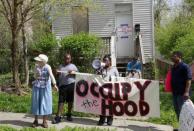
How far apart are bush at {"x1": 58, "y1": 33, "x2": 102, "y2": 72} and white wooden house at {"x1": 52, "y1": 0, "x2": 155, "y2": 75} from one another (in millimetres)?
2972

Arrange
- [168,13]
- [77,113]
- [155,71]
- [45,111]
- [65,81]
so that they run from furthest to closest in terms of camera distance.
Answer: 1. [168,13]
2. [155,71]
3. [77,113]
4. [65,81]
5. [45,111]

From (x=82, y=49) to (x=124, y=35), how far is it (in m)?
4.17

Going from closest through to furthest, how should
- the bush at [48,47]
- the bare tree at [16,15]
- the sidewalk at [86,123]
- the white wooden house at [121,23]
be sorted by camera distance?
the sidewalk at [86,123], the bare tree at [16,15], the bush at [48,47], the white wooden house at [121,23]

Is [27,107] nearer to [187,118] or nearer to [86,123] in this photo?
[86,123]

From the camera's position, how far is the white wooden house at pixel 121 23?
24750mm

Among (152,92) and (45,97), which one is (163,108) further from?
(45,97)

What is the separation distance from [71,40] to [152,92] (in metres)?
9.73

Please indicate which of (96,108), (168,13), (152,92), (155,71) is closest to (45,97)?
(96,108)

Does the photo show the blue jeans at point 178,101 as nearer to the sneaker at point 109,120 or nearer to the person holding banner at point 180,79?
the person holding banner at point 180,79

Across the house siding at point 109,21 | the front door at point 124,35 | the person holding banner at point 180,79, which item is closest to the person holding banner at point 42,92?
the person holding banner at point 180,79

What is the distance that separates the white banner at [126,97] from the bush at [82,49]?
848cm

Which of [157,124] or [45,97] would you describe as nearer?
[45,97]

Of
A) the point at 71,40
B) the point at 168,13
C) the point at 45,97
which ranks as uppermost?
the point at 168,13

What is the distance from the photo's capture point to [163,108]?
15.2m
